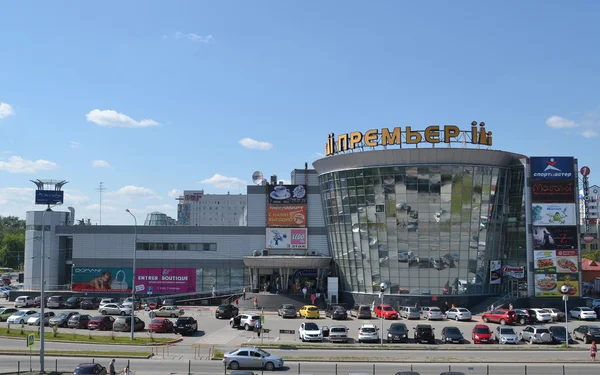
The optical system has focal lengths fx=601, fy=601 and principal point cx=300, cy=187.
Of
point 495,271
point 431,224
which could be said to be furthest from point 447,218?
point 495,271

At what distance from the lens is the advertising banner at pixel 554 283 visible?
72188 mm

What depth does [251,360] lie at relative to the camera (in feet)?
126

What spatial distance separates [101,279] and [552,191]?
6337 cm

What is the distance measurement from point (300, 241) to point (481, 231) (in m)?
25.9

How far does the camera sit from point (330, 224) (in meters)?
81.2

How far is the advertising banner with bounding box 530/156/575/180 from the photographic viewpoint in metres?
73.3

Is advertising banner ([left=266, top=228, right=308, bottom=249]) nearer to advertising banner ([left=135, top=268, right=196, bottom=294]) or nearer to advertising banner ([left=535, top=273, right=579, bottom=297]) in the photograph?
advertising banner ([left=135, top=268, right=196, bottom=294])

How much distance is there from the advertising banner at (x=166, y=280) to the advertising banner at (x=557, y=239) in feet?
156

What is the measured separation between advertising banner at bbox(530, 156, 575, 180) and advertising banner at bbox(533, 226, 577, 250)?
252 inches

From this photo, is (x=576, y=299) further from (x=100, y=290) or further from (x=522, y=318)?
(x=100, y=290)

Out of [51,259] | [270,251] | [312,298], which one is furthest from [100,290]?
[312,298]

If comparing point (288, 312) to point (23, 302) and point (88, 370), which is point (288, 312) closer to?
point (88, 370)

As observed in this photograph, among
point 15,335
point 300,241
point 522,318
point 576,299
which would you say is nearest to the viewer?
point 15,335

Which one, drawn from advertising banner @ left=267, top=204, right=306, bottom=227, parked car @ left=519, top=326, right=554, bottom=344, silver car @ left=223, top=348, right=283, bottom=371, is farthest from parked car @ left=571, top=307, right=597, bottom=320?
silver car @ left=223, top=348, right=283, bottom=371
